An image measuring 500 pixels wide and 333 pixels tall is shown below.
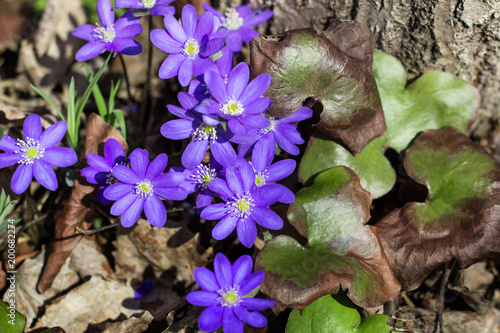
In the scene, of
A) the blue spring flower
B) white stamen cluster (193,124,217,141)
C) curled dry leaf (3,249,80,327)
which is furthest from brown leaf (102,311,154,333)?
white stamen cluster (193,124,217,141)

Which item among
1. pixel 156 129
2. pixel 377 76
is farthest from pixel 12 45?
pixel 377 76

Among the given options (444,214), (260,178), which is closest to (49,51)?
(260,178)

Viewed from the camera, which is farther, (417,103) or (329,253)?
(417,103)

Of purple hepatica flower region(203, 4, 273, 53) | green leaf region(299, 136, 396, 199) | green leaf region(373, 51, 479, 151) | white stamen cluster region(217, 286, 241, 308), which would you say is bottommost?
white stamen cluster region(217, 286, 241, 308)

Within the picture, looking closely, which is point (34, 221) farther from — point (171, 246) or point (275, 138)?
point (275, 138)

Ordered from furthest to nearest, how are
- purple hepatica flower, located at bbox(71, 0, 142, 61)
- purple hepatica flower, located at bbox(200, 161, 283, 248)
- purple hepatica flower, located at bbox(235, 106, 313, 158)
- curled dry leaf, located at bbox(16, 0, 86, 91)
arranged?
1. curled dry leaf, located at bbox(16, 0, 86, 91)
2. purple hepatica flower, located at bbox(71, 0, 142, 61)
3. purple hepatica flower, located at bbox(235, 106, 313, 158)
4. purple hepatica flower, located at bbox(200, 161, 283, 248)

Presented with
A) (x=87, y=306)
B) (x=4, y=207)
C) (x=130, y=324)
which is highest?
(x=4, y=207)

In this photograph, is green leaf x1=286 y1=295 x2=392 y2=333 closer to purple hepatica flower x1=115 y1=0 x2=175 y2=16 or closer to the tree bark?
the tree bark

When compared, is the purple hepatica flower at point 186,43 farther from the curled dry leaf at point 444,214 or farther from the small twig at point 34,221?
the curled dry leaf at point 444,214
